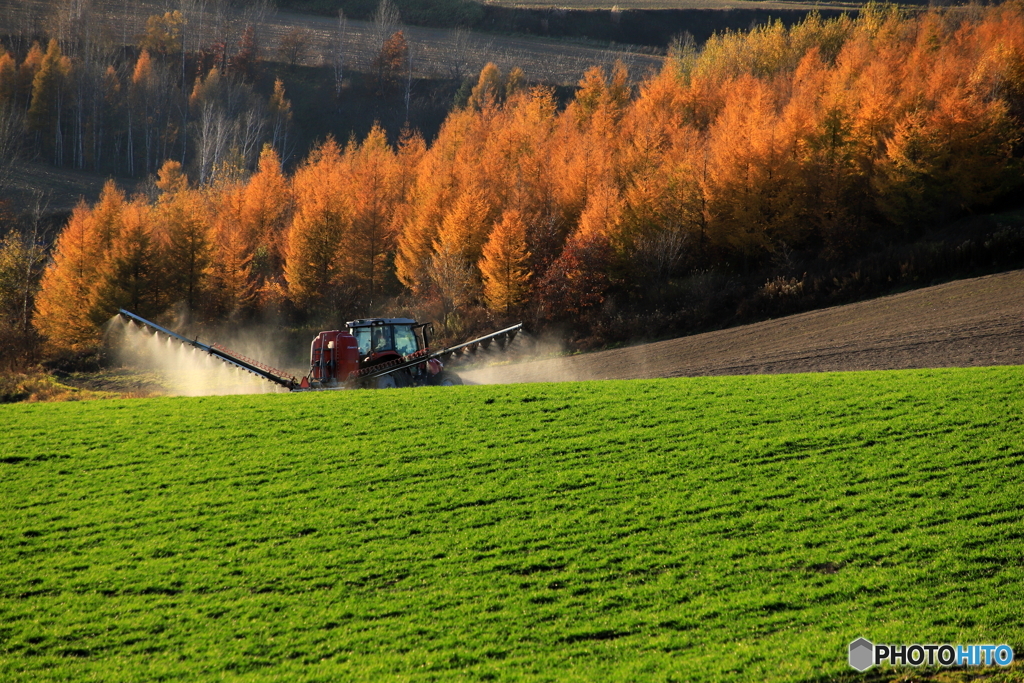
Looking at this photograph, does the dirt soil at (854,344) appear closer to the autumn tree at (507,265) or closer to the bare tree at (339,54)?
the autumn tree at (507,265)

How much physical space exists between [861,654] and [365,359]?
1993 centimetres

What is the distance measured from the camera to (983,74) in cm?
4856

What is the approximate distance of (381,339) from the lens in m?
25.4

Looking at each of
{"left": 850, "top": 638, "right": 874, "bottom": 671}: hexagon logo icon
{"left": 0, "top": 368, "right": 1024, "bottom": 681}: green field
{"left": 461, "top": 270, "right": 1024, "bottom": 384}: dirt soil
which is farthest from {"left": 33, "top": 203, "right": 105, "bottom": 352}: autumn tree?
{"left": 850, "top": 638, "right": 874, "bottom": 671}: hexagon logo icon

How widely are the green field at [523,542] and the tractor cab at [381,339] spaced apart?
25.3ft

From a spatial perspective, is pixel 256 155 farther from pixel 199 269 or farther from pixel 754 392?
pixel 754 392

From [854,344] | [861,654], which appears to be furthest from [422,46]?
[861,654]

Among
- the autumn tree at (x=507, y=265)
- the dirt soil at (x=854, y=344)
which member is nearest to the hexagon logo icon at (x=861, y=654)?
the dirt soil at (x=854, y=344)

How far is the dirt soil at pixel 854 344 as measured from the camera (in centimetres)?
2547

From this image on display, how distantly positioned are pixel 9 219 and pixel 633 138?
198 feet

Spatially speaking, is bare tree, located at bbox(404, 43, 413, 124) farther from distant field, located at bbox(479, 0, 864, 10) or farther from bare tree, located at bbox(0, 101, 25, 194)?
bare tree, located at bbox(0, 101, 25, 194)

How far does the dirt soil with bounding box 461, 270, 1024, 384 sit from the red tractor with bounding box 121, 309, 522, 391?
32.5ft

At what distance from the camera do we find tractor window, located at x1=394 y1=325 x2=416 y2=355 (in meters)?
25.6

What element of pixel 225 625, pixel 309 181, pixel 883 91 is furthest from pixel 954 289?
pixel 309 181
